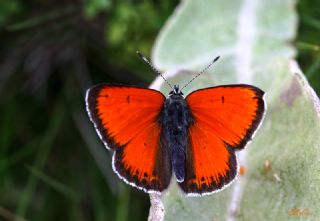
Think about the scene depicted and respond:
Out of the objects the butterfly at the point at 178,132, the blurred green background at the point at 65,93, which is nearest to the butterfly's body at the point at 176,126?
the butterfly at the point at 178,132

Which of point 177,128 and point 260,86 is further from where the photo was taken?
point 260,86

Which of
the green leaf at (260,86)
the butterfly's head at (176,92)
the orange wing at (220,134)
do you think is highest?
the butterfly's head at (176,92)

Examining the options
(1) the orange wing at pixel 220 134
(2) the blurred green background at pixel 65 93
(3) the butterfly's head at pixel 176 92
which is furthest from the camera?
(2) the blurred green background at pixel 65 93

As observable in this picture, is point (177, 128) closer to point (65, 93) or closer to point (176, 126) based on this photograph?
point (176, 126)

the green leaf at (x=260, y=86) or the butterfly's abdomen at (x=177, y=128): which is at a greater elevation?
the butterfly's abdomen at (x=177, y=128)

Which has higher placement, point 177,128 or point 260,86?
point 177,128

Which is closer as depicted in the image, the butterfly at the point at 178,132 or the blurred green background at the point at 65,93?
the butterfly at the point at 178,132

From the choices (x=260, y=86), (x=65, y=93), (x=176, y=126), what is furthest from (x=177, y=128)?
(x=65, y=93)

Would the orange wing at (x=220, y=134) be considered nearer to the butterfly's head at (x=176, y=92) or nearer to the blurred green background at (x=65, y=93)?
the butterfly's head at (x=176, y=92)
